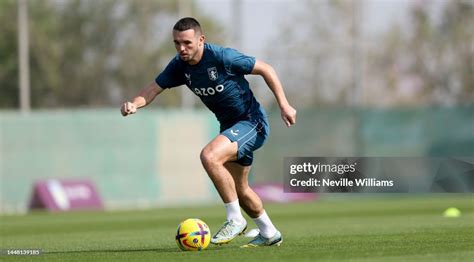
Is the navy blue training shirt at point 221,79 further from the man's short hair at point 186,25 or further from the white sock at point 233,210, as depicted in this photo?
the white sock at point 233,210

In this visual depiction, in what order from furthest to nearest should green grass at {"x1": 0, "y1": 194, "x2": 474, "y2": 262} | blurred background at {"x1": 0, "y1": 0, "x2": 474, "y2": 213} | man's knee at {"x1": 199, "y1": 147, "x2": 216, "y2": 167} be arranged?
blurred background at {"x1": 0, "y1": 0, "x2": 474, "y2": 213} → man's knee at {"x1": 199, "y1": 147, "x2": 216, "y2": 167} → green grass at {"x1": 0, "y1": 194, "x2": 474, "y2": 262}

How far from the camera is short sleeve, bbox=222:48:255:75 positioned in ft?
37.7

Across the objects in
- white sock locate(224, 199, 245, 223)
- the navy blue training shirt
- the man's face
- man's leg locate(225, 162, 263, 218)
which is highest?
the man's face

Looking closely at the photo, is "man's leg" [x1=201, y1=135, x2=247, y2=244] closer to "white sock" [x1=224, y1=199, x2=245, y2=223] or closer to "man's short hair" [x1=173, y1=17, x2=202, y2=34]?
"white sock" [x1=224, y1=199, x2=245, y2=223]

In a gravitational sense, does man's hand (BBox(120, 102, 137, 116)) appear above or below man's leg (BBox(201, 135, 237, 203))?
above

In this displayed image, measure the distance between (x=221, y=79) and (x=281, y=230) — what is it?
5275 millimetres

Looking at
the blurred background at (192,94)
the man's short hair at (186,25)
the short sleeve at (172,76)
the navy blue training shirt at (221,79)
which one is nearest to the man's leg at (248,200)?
the navy blue training shirt at (221,79)

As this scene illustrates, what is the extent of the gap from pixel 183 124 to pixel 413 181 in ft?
23.5

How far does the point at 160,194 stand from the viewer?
31062mm

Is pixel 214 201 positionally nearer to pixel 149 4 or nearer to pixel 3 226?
pixel 149 4

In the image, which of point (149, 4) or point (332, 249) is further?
point (149, 4)

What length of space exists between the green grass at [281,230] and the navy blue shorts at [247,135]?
3.17 ft

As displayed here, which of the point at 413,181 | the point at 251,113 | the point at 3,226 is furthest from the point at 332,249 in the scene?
the point at 413,181

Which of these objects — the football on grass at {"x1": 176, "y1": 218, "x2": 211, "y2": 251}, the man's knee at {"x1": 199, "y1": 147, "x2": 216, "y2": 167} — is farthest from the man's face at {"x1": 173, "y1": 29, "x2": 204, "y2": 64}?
the football on grass at {"x1": 176, "y1": 218, "x2": 211, "y2": 251}
